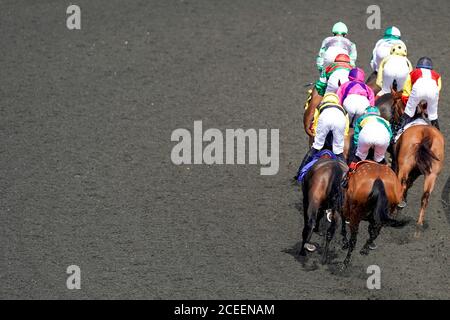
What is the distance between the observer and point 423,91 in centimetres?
1327

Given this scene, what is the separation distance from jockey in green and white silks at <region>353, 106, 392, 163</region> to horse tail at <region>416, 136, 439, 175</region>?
527mm

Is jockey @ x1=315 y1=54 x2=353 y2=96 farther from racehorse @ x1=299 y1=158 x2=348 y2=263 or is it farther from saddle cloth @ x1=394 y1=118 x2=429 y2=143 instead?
racehorse @ x1=299 y1=158 x2=348 y2=263

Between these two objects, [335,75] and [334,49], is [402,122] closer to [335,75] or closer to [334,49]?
[335,75]

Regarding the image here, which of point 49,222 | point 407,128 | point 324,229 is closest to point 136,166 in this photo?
point 49,222

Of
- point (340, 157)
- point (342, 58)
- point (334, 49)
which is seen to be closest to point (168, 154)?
point (334, 49)

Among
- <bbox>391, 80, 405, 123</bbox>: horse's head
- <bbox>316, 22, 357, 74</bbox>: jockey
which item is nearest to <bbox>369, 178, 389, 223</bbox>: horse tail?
<bbox>391, 80, 405, 123</bbox>: horse's head

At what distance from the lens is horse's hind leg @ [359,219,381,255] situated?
11799mm

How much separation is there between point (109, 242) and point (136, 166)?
2498 millimetres

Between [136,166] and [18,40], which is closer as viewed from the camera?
[136,166]

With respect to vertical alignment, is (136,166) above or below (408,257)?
above
